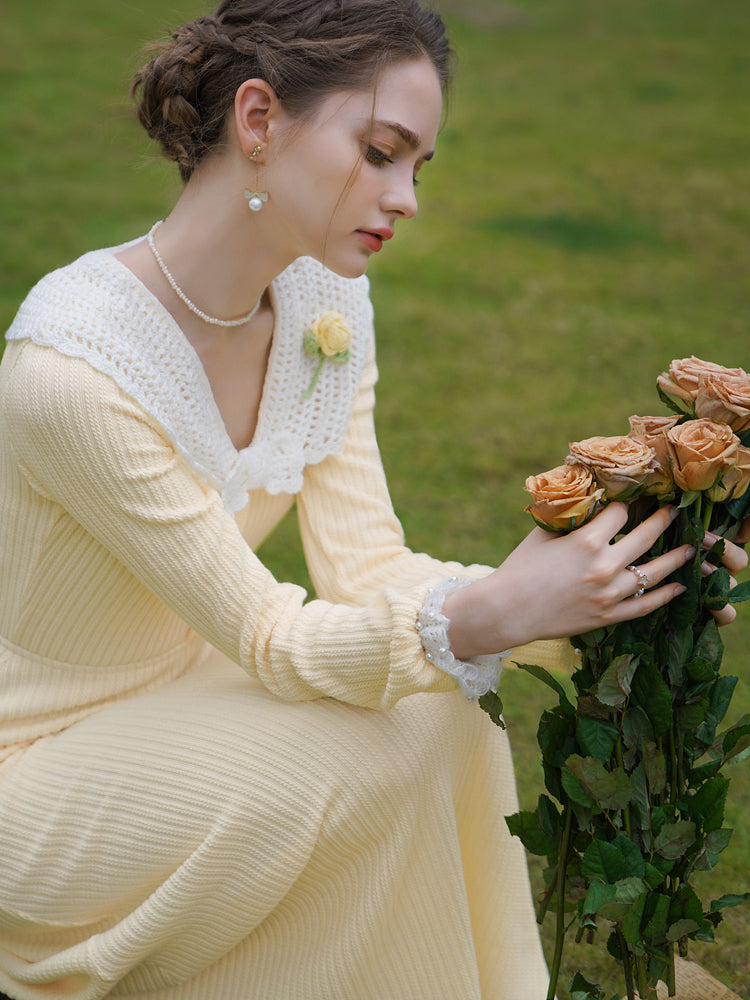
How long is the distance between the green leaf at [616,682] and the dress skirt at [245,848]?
298 mm

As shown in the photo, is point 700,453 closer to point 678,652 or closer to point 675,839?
point 678,652

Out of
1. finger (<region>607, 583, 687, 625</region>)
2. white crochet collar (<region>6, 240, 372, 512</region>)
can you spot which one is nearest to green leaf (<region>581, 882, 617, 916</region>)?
finger (<region>607, 583, 687, 625</region>)

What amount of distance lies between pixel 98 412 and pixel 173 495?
0.49 ft

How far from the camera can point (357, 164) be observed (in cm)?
164

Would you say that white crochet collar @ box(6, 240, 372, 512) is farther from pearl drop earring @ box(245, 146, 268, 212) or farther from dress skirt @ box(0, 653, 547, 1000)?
dress skirt @ box(0, 653, 547, 1000)

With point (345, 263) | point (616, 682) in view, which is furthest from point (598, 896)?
point (345, 263)

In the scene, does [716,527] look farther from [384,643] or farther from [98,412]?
[98,412]

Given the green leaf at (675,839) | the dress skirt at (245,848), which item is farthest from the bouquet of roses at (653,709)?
the dress skirt at (245,848)

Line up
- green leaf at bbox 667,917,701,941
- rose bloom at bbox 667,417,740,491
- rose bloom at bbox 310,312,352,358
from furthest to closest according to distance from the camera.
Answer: rose bloom at bbox 310,312,352,358 → green leaf at bbox 667,917,701,941 → rose bloom at bbox 667,417,740,491

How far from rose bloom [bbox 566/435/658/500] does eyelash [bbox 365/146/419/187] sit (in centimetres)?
50

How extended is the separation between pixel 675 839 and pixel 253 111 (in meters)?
1.11

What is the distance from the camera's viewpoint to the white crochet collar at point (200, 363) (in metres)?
1.66

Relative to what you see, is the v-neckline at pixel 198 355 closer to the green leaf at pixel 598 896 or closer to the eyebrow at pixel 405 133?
the eyebrow at pixel 405 133

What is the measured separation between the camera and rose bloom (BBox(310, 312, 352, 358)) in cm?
199
